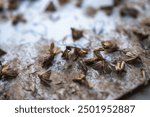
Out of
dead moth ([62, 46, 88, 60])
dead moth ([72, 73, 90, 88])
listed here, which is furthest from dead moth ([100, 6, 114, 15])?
dead moth ([72, 73, 90, 88])

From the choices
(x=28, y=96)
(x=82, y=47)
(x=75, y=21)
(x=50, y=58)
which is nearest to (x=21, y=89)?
(x=28, y=96)

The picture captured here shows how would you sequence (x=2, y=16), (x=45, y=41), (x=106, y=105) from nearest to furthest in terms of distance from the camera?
(x=106, y=105) → (x=45, y=41) → (x=2, y=16)

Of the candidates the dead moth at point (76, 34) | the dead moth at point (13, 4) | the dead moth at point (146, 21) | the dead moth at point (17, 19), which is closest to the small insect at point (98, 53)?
the dead moth at point (76, 34)

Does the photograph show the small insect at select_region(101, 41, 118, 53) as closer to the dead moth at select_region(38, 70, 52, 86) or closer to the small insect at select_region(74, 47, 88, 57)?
the small insect at select_region(74, 47, 88, 57)

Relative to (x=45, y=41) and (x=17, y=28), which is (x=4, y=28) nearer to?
(x=17, y=28)

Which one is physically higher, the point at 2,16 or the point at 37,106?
the point at 2,16

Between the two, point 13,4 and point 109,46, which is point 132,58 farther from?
point 13,4

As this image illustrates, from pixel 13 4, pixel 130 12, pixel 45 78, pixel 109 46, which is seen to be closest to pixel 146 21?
pixel 130 12

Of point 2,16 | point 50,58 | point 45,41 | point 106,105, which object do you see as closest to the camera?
point 106,105
